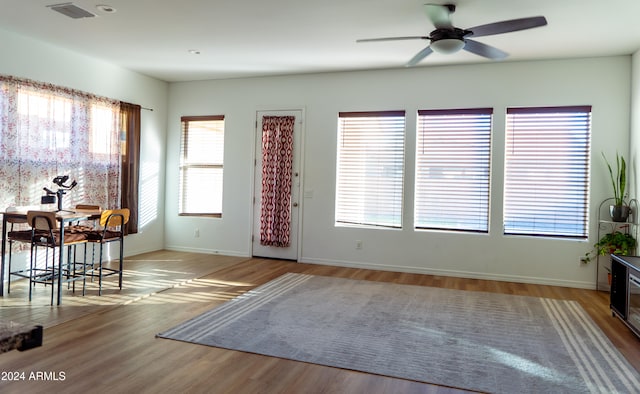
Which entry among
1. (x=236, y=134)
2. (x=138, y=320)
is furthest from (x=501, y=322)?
(x=236, y=134)

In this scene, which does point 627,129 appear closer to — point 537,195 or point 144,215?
point 537,195

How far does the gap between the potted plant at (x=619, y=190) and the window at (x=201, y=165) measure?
17.7 ft

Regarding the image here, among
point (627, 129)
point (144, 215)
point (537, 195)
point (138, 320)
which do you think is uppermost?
point (627, 129)

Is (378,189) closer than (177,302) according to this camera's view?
No

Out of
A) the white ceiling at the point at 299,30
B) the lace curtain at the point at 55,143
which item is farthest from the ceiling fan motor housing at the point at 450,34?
the lace curtain at the point at 55,143

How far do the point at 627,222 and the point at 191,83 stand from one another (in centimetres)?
644

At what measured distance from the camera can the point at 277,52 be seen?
5480mm

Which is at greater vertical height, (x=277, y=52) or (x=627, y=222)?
(x=277, y=52)

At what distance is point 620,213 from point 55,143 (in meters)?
6.67

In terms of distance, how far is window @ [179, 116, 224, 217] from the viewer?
7.16 meters

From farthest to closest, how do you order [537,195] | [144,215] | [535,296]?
[144,215] → [537,195] → [535,296]

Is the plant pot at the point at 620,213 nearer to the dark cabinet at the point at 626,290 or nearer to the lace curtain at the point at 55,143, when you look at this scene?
the dark cabinet at the point at 626,290

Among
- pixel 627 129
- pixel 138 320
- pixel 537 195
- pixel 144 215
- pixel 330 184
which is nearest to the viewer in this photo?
pixel 138 320

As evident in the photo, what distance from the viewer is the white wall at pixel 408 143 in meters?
5.39
